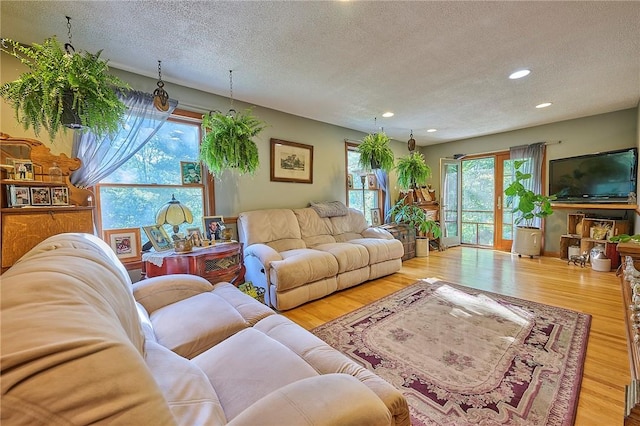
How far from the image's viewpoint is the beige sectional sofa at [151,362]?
0.42 meters

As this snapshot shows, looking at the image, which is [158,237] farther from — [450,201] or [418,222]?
[450,201]

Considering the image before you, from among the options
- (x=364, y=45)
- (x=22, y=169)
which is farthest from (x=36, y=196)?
(x=364, y=45)

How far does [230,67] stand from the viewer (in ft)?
8.13

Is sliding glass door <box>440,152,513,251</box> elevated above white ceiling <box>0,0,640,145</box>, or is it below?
below

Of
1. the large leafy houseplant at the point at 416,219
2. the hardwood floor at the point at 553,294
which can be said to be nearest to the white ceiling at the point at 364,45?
the large leafy houseplant at the point at 416,219

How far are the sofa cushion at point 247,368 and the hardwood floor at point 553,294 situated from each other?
1261 millimetres

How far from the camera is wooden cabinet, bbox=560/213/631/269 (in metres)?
3.89

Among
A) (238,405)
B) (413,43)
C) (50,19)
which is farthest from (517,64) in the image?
(50,19)

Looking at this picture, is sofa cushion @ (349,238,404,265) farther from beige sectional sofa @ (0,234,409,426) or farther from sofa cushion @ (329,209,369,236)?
beige sectional sofa @ (0,234,409,426)

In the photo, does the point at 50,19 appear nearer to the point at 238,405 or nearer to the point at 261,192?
the point at 261,192

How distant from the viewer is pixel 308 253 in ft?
9.82

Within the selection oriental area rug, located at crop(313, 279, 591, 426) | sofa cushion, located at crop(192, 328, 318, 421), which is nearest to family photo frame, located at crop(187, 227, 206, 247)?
oriental area rug, located at crop(313, 279, 591, 426)

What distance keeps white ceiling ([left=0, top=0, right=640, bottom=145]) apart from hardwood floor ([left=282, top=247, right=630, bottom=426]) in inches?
92.3

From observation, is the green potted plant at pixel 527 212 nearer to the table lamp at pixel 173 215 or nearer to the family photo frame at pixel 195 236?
the family photo frame at pixel 195 236
